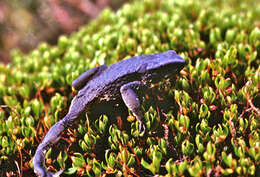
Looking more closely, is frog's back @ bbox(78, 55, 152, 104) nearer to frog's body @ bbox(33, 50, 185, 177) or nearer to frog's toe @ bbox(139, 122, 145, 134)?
frog's body @ bbox(33, 50, 185, 177)

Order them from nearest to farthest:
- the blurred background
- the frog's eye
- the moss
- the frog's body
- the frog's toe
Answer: the moss, the frog's toe, the frog's body, the frog's eye, the blurred background

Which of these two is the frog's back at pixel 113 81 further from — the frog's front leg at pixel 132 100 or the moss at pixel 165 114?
the moss at pixel 165 114

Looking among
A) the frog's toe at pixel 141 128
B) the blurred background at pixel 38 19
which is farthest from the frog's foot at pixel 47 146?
the blurred background at pixel 38 19

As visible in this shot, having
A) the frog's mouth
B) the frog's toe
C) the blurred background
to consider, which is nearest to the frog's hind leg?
the frog's toe

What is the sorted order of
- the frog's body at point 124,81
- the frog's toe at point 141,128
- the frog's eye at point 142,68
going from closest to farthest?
the frog's toe at point 141,128, the frog's body at point 124,81, the frog's eye at point 142,68

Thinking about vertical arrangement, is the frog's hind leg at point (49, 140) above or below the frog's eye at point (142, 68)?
below

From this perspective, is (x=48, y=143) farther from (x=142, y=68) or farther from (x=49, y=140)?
(x=142, y=68)
